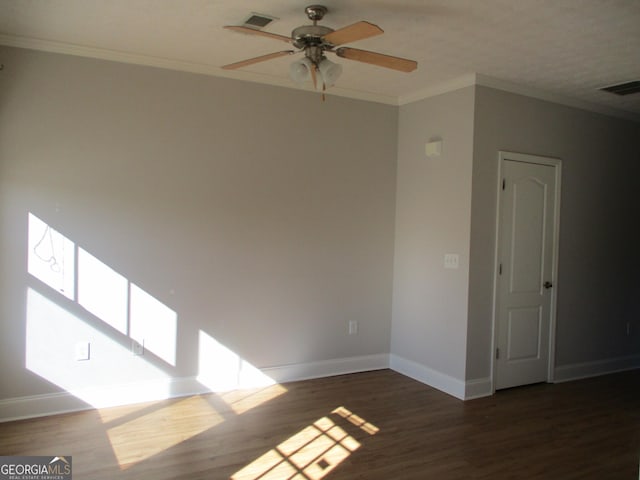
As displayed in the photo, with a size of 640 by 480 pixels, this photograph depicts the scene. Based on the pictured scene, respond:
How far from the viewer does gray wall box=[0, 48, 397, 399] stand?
3.30 m

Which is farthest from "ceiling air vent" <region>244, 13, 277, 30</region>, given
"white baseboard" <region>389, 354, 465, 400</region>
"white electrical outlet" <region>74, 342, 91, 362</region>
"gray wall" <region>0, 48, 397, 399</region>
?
"white baseboard" <region>389, 354, 465, 400</region>

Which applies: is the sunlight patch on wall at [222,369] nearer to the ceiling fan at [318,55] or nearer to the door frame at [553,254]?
the door frame at [553,254]

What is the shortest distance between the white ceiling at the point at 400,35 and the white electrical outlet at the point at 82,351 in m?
2.16

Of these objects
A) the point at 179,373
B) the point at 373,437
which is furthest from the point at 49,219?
the point at 373,437

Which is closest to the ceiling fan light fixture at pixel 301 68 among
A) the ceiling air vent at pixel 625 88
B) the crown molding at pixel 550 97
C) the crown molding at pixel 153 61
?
the crown molding at pixel 153 61

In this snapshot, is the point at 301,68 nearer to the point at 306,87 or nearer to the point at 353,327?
the point at 306,87

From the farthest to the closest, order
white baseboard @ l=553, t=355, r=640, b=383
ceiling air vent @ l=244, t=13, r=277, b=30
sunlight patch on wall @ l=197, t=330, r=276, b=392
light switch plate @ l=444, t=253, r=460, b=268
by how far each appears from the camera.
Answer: white baseboard @ l=553, t=355, r=640, b=383 < light switch plate @ l=444, t=253, r=460, b=268 < sunlight patch on wall @ l=197, t=330, r=276, b=392 < ceiling air vent @ l=244, t=13, r=277, b=30

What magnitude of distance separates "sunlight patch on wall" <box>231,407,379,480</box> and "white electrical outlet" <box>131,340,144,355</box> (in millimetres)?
1397

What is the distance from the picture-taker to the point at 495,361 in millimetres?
4055

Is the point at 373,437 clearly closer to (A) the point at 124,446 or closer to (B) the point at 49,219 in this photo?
(A) the point at 124,446

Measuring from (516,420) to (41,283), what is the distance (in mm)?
3664

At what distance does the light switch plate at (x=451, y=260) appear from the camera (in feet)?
13.1

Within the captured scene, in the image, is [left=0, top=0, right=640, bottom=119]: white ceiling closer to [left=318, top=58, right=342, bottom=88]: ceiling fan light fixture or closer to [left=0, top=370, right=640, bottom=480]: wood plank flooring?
[left=318, top=58, right=342, bottom=88]: ceiling fan light fixture

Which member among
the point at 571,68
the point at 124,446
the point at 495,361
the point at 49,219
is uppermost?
the point at 571,68
